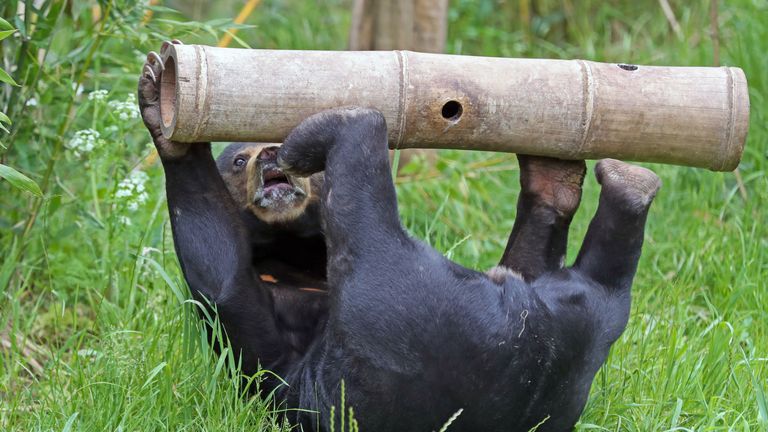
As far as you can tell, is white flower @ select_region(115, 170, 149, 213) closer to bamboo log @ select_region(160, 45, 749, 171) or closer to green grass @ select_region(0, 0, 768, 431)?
green grass @ select_region(0, 0, 768, 431)

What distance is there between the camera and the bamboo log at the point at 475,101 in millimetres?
Result: 3514

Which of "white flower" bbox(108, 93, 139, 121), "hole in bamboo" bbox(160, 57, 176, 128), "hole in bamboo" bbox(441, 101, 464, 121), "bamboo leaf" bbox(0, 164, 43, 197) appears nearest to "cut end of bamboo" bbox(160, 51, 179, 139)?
"hole in bamboo" bbox(160, 57, 176, 128)

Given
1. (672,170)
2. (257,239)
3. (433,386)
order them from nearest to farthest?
(433,386) < (257,239) < (672,170)

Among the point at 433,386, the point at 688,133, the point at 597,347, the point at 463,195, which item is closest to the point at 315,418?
the point at 433,386

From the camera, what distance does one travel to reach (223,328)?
388 centimetres

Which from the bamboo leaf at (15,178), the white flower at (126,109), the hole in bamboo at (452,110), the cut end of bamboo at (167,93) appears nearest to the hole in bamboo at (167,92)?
the cut end of bamboo at (167,93)

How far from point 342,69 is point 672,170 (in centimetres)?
330

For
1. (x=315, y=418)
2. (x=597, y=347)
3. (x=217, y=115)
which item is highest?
(x=217, y=115)

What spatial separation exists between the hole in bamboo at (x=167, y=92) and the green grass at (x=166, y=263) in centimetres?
54

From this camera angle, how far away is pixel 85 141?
4.89 meters

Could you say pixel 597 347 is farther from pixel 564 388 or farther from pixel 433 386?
pixel 433 386

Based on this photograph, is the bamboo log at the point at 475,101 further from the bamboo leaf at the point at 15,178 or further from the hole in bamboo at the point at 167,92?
the bamboo leaf at the point at 15,178

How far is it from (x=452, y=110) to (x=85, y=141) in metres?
1.88

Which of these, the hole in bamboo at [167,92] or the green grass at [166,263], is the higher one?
the hole in bamboo at [167,92]
